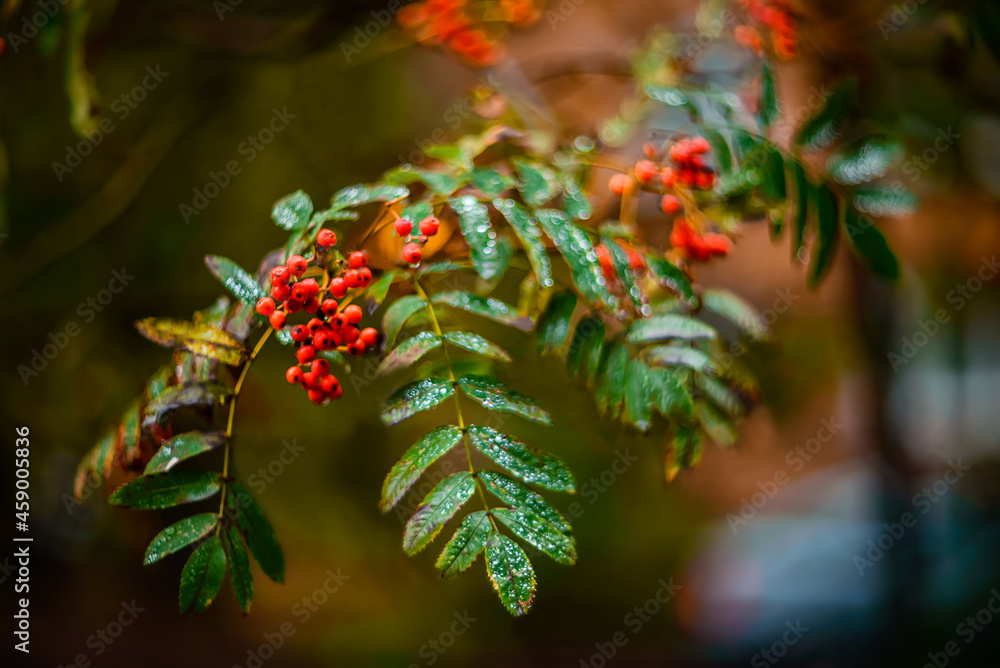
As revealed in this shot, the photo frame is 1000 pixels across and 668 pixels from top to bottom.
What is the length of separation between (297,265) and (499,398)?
24 centimetres

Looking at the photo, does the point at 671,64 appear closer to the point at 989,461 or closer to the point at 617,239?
the point at 617,239

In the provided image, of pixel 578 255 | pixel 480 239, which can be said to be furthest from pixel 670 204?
pixel 480 239

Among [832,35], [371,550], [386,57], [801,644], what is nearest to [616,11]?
[386,57]

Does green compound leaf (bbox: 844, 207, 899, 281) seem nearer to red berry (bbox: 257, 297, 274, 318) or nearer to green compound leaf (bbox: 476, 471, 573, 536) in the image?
green compound leaf (bbox: 476, 471, 573, 536)

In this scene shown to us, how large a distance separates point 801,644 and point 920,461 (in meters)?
1.18

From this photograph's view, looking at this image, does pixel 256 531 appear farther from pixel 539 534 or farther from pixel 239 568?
pixel 539 534

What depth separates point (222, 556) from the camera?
68 cm

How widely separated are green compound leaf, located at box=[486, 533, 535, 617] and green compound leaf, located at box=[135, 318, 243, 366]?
0.34 m
